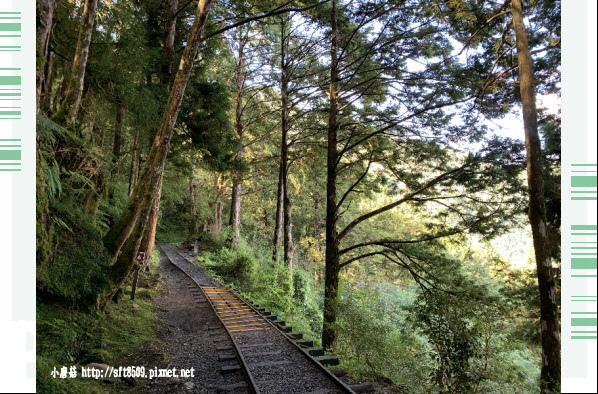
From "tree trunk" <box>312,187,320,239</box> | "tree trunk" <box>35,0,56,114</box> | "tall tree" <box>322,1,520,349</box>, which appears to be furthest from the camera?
"tree trunk" <box>312,187,320,239</box>

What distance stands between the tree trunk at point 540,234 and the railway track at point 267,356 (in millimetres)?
3046

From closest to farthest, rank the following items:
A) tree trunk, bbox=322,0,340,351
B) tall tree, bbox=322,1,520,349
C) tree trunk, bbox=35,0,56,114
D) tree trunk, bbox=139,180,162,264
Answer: tree trunk, bbox=35,0,56,114 → tall tree, bbox=322,1,520,349 → tree trunk, bbox=322,0,340,351 → tree trunk, bbox=139,180,162,264

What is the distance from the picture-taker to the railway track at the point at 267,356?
4.82 m

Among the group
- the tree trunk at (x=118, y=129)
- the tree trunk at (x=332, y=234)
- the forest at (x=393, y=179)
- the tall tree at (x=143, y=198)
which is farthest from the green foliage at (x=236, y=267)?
the tall tree at (x=143, y=198)

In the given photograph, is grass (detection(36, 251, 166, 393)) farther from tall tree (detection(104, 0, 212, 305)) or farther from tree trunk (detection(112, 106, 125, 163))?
tree trunk (detection(112, 106, 125, 163))

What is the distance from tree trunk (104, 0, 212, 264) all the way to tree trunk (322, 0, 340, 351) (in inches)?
155

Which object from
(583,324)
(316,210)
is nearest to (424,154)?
(583,324)

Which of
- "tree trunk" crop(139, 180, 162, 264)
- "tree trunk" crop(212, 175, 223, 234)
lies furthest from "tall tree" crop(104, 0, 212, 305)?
"tree trunk" crop(212, 175, 223, 234)

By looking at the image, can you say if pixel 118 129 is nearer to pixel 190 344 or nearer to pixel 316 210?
pixel 190 344

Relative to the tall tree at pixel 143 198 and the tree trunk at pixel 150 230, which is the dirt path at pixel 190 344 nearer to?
the tree trunk at pixel 150 230

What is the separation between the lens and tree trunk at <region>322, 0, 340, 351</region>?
785 cm

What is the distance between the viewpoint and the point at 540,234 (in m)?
4.79

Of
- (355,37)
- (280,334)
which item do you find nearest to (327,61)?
(355,37)

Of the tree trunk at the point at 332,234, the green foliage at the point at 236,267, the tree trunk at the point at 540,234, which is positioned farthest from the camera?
the green foliage at the point at 236,267
